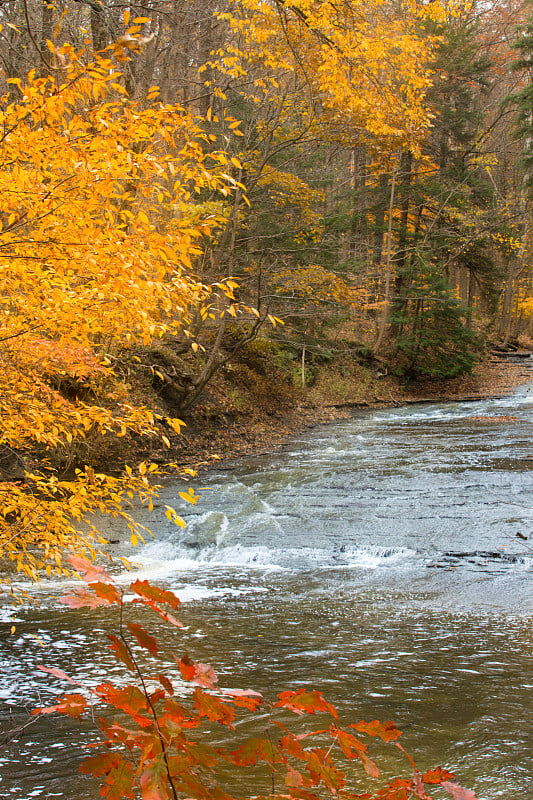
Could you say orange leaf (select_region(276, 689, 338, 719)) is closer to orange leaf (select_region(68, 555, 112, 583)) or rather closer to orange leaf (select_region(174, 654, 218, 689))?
orange leaf (select_region(174, 654, 218, 689))

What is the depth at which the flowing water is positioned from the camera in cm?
352

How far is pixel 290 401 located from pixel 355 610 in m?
13.2

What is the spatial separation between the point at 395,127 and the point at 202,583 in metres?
8.83

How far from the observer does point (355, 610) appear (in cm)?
571

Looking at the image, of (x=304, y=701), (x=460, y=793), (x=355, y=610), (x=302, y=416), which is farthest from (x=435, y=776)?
(x=302, y=416)

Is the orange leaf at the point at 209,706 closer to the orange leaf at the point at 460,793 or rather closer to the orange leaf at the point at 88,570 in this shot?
the orange leaf at the point at 88,570

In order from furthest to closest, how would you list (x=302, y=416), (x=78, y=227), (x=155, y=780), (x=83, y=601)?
(x=302, y=416) < (x=78, y=227) < (x=83, y=601) < (x=155, y=780)

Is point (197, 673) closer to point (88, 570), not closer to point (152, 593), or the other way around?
point (152, 593)

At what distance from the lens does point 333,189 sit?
21641 millimetres

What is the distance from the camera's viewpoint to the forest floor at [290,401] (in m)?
13.9

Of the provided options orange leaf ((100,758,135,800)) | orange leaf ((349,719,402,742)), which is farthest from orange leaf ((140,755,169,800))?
orange leaf ((349,719,402,742))

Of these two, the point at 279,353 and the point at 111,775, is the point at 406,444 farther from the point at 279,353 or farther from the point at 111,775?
the point at 111,775

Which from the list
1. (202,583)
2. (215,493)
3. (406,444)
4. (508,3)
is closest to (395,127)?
(406,444)

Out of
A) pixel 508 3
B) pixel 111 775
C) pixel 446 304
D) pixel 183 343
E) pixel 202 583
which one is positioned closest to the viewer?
pixel 111 775
